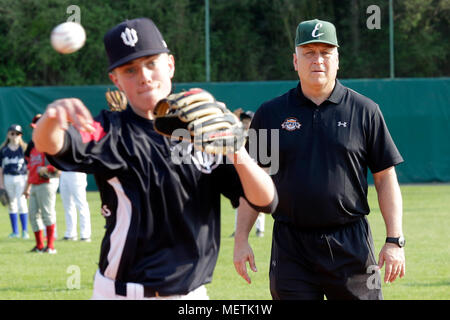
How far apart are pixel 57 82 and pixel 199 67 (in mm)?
6330

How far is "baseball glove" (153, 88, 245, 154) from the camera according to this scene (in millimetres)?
3039

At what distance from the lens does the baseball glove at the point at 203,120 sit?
3.04m

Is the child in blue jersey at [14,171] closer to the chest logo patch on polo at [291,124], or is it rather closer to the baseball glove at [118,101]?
the chest logo patch on polo at [291,124]

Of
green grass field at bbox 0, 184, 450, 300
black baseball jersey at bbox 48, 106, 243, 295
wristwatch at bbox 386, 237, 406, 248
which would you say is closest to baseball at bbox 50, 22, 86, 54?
black baseball jersey at bbox 48, 106, 243, 295

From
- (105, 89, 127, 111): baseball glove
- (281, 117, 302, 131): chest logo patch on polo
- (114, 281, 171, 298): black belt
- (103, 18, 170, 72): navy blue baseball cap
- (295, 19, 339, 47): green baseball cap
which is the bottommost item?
(114, 281, 171, 298): black belt

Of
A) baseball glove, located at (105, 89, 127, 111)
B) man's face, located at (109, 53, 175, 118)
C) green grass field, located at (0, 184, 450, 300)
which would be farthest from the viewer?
green grass field, located at (0, 184, 450, 300)

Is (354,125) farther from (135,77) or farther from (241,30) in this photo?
(241,30)

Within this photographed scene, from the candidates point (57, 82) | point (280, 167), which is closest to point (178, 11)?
point (57, 82)

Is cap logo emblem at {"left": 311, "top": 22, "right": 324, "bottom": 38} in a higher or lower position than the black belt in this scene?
higher

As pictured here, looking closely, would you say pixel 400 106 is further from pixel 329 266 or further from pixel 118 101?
pixel 118 101

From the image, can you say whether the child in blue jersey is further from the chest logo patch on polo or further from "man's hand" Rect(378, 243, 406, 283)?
"man's hand" Rect(378, 243, 406, 283)

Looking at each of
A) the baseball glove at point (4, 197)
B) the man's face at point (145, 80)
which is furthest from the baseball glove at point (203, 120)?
the baseball glove at point (4, 197)

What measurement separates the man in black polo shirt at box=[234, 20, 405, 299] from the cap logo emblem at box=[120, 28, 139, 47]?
192 centimetres

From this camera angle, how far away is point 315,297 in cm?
498
